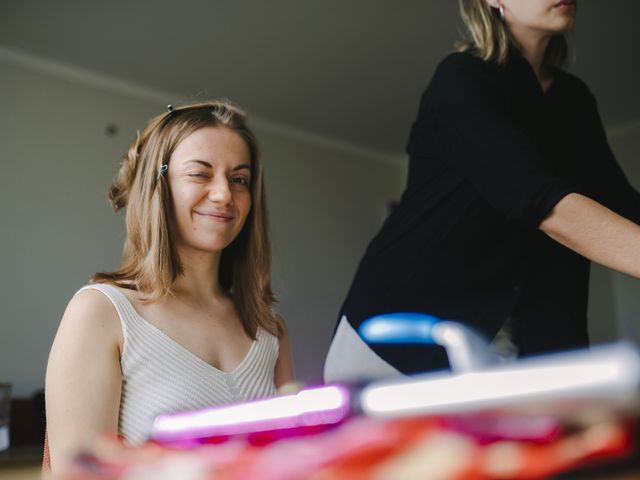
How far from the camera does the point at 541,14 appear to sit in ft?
3.65

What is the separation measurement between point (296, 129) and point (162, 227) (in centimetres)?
407

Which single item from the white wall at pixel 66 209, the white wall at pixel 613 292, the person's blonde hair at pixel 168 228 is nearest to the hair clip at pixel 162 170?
the person's blonde hair at pixel 168 228

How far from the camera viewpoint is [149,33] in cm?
366

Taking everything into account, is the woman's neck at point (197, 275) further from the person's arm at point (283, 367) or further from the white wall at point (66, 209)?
the white wall at point (66, 209)

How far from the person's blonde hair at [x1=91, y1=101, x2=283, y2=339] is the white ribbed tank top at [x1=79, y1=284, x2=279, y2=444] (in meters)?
0.09

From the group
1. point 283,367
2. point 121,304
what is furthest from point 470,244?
point 121,304

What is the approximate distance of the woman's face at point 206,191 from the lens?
1.19 m

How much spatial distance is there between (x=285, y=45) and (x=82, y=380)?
3.22m

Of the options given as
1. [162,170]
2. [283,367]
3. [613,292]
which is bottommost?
[613,292]

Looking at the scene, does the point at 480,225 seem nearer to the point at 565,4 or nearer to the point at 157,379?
the point at 565,4

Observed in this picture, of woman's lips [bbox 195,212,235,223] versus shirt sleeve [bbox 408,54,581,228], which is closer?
shirt sleeve [bbox 408,54,581,228]

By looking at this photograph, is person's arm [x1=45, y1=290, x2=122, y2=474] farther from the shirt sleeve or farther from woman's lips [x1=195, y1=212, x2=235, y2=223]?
the shirt sleeve

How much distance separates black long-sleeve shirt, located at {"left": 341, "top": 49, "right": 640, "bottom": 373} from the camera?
1.04m

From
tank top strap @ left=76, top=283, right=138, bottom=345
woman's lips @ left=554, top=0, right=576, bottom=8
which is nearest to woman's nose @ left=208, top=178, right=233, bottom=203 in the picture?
tank top strap @ left=76, top=283, right=138, bottom=345
